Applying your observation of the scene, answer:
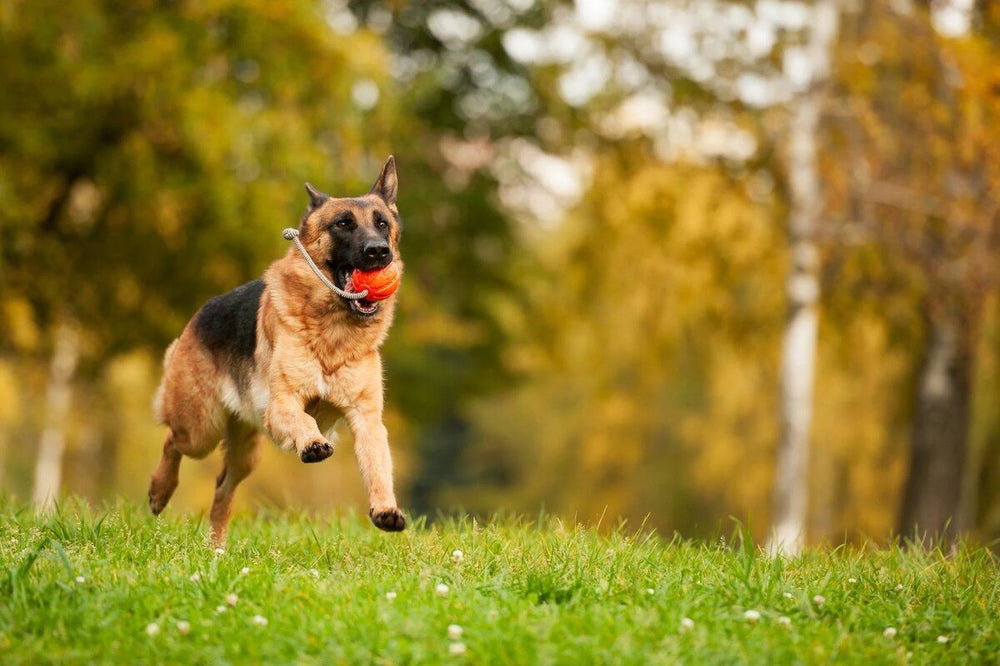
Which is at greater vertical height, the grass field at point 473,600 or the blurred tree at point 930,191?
the blurred tree at point 930,191

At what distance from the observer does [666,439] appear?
32.0 m

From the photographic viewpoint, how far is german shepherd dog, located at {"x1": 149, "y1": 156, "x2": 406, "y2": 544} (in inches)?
229

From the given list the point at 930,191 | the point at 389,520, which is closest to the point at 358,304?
the point at 389,520

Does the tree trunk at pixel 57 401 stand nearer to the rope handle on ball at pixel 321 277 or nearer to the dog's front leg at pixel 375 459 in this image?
the rope handle on ball at pixel 321 277

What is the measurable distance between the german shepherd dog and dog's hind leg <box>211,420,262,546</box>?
0.01m

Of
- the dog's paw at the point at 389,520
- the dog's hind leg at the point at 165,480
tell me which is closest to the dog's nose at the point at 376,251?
the dog's paw at the point at 389,520

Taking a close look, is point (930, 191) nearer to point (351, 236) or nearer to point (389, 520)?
point (351, 236)

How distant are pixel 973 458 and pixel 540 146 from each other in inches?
432

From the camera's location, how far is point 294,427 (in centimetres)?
571

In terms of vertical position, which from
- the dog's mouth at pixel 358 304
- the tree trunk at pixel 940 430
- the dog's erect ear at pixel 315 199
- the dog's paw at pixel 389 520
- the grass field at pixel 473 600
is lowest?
the tree trunk at pixel 940 430

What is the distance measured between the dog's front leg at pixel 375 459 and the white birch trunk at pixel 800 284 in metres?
9.31

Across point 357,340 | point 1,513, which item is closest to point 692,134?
point 357,340

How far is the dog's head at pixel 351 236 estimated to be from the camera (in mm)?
5938

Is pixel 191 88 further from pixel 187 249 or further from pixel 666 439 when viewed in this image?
pixel 666 439
